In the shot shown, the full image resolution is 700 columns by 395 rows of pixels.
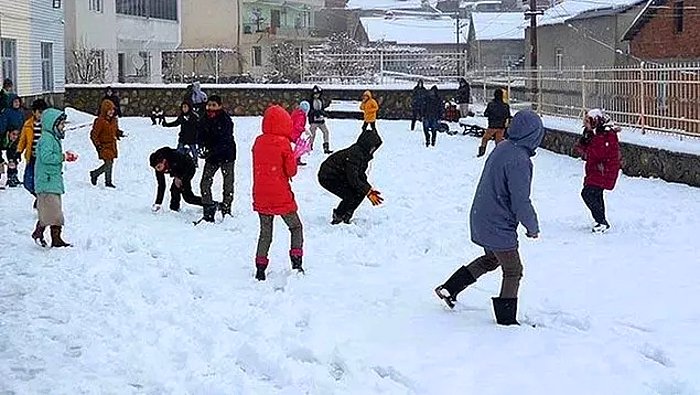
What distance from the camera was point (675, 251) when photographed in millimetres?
10008

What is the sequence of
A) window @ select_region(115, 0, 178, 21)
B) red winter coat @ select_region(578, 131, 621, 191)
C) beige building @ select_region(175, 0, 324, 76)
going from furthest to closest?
beige building @ select_region(175, 0, 324, 76)
window @ select_region(115, 0, 178, 21)
red winter coat @ select_region(578, 131, 621, 191)

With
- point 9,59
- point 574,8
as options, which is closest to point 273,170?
point 9,59

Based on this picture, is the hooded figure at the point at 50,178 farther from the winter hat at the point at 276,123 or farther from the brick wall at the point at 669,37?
the brick wall at the point at 669,37

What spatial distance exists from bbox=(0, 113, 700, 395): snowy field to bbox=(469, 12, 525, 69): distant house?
49.7 meters

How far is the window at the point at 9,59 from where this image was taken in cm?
2858

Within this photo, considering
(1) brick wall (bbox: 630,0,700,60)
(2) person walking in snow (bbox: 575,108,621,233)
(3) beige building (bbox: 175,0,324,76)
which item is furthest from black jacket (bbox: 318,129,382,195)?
(3) beige building (bbox: 175,0,324,76)

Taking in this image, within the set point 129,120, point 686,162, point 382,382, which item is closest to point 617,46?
point 129,120

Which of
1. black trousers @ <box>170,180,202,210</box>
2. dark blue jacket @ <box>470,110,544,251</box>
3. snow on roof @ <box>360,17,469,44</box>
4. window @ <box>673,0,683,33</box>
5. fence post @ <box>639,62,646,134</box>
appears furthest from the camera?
snow on roof @ <box>360,17,469,44</box>

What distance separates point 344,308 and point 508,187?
1584mm

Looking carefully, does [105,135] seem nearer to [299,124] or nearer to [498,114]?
[299,124]

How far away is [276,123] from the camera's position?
8.88 meters

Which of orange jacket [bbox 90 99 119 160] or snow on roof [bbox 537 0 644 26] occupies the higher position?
snow on roof [bbox 537 0 644 26]

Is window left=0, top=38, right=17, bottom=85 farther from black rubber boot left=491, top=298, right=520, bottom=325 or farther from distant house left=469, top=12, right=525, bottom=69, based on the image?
distant house left=469, top=12, right=525, bottom=69

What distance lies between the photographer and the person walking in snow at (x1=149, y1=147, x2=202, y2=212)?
12.5m
